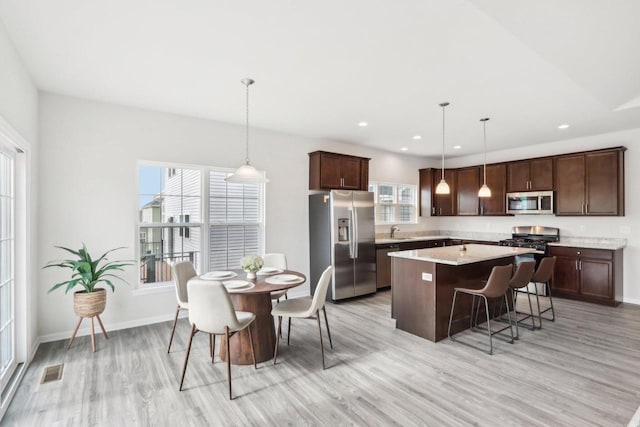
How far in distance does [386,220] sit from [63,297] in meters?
5.51

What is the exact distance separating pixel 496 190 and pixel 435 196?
4.17 ft

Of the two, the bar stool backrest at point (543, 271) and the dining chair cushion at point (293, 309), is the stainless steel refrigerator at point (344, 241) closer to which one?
the dining chair cushion at point (293, 309)

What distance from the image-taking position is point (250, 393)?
8.25ft

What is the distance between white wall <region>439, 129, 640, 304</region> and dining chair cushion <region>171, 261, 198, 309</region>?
19.9 feet

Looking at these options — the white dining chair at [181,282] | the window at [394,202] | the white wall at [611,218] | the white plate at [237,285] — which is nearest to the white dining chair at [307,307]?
the white plate at [237,285]

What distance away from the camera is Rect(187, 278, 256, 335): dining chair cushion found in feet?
7.94

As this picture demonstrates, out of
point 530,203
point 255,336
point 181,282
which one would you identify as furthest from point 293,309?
point 530,203

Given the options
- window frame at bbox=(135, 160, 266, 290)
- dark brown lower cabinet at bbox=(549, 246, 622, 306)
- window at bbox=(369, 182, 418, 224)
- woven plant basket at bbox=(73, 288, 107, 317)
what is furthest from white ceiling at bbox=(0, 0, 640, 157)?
window at bbox=(369, 182, 418, 224)

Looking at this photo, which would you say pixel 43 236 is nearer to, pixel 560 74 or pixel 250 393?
pixel 250 393

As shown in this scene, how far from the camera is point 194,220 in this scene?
14.8ft

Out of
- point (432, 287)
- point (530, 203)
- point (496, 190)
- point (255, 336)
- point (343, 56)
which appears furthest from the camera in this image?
point (496, 190)

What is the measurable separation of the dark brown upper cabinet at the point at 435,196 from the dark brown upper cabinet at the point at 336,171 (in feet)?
6.87

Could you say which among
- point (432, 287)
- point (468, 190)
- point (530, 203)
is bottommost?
point (432, 287)

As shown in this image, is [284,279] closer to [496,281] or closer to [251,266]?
[251,266]
